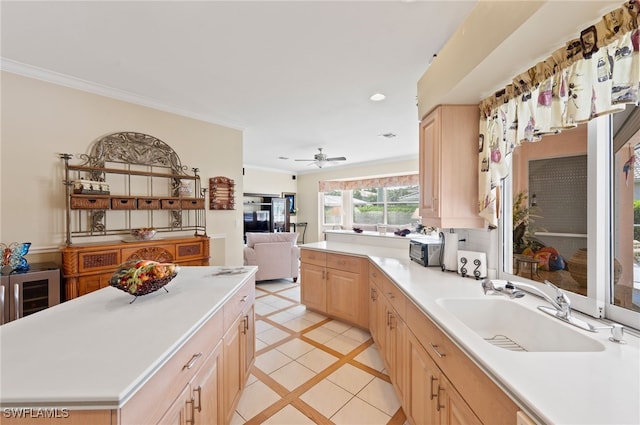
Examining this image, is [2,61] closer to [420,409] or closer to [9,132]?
[9,132]

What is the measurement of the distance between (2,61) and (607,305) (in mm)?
4521

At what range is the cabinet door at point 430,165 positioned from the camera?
193 centimetres

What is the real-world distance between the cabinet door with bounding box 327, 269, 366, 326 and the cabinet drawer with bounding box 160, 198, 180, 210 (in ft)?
6.79

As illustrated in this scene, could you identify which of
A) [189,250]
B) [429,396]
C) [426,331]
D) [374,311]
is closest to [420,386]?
[429,396]

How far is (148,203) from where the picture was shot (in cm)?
296

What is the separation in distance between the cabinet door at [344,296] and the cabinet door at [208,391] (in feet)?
5.82

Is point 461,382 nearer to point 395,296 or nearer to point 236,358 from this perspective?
→ point 395,296

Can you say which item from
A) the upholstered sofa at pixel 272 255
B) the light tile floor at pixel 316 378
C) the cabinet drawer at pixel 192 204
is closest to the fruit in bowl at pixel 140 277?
the light tile floor at pixel 316 378

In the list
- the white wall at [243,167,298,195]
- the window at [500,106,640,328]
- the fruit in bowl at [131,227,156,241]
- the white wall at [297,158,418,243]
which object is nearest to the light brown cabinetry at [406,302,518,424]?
the window at [500,106,640,328]

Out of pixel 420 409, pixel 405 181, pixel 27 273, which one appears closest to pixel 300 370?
pixel 420 409

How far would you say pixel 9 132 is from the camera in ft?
7.34

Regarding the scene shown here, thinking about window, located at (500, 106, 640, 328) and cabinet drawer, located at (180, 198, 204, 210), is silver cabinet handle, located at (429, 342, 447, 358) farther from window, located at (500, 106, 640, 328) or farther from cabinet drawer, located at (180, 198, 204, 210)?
cabinet drawer, located at (180, 198, 204, 210)

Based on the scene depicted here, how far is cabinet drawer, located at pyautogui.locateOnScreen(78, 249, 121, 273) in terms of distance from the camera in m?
2.33

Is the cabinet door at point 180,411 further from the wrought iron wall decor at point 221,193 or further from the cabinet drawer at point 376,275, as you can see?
the wrought iron wall decor at point 221,193
